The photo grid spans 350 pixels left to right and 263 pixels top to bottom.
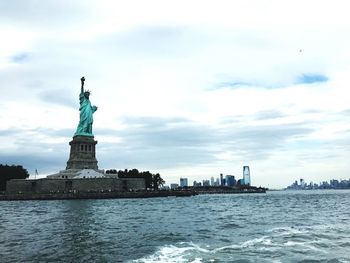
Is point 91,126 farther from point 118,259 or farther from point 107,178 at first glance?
point 118,259

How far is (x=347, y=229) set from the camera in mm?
24031

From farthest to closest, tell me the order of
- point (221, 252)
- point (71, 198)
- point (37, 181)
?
1. point (37, 181)
2. point (71, 198)
3. point (221, 252)

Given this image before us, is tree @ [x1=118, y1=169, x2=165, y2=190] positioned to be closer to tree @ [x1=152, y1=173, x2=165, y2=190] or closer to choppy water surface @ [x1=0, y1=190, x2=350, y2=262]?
tree @ [x1=152, y1=173, x2=165, y2=190]

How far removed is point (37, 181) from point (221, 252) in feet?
232

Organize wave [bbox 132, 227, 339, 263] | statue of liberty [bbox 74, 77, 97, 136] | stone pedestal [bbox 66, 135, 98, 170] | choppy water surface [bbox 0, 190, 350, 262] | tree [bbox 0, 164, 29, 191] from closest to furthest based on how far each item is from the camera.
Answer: wave [bbox 132, 227, 339, 263], choppy water surface [bbox 0, 190, 350, 262], stone pedestal [bbox 66, 135, 98, 170], statue of liberty [bbox 74, 77, 97, 136], tree [bbox 0, 164, 29, 191]

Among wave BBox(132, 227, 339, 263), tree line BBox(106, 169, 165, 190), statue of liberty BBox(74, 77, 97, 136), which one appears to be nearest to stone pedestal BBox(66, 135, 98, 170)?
statue of liberty BBox(74, 77, 97, 136)

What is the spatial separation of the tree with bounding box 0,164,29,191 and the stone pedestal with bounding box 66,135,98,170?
21.3 m

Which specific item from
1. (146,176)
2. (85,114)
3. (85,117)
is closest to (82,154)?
(85,117)

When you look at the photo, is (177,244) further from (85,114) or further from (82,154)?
(85,114)

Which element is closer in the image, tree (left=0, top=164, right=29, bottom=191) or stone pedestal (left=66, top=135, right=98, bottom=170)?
stone pedestal (left=66, top=135, right=98, bottom=170)

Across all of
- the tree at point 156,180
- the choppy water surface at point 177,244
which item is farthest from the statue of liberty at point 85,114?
the choppy water surface at point 177,244

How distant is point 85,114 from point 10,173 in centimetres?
2543

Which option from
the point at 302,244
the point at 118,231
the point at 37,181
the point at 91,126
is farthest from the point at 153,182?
the point at 302,244

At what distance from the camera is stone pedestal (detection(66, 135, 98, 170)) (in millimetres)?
85562
